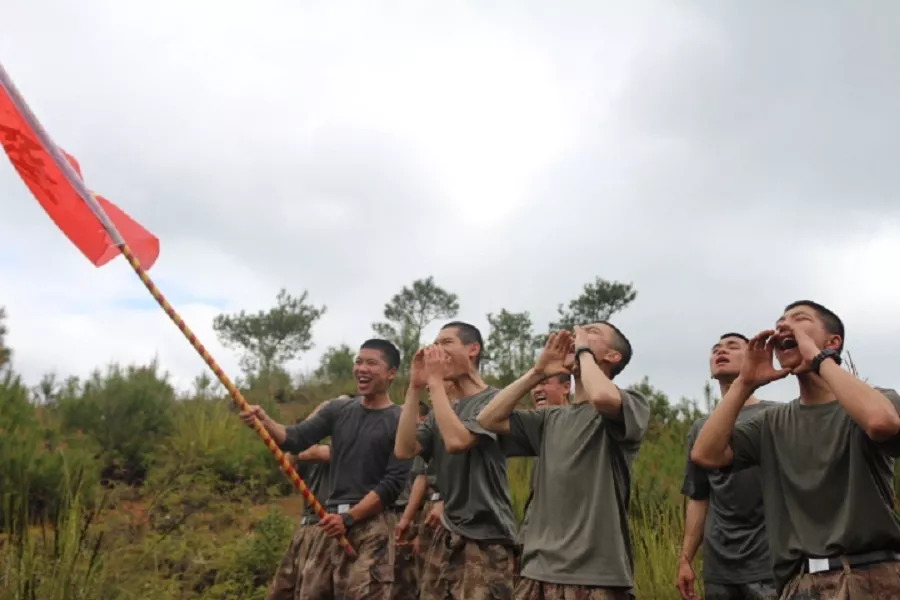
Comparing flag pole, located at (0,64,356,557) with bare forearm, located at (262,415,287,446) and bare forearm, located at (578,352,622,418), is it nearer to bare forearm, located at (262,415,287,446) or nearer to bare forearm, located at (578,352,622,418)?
bare forearm, located at (262,415,287,446)

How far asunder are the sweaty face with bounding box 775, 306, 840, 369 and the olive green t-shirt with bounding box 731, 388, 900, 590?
0.21 meters

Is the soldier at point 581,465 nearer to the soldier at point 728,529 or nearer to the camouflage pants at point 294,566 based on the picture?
the soldier at point 728,529

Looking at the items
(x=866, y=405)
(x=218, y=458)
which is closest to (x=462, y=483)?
(x=866, y=405)

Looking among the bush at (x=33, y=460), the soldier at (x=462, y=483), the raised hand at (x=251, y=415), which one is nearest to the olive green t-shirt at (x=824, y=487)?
the soldier at (x=462, y=483)

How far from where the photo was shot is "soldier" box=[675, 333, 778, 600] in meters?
4.75

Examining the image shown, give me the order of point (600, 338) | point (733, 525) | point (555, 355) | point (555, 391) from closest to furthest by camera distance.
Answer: point (555, 355) < point (600, 338) < point (733, 525) < point (555, 391)

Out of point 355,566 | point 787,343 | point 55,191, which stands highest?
point 55,191

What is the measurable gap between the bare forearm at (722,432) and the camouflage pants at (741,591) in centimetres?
128

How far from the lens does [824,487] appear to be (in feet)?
11.1

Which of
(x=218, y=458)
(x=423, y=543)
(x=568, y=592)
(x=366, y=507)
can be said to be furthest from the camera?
(x=218, y=458)

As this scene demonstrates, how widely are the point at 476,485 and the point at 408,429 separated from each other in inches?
22.6

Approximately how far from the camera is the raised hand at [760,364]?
360cm

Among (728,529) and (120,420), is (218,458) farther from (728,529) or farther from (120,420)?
(728,529)

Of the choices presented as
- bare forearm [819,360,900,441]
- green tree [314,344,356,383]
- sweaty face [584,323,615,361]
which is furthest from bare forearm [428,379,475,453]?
green tree [314,344,356,383]
